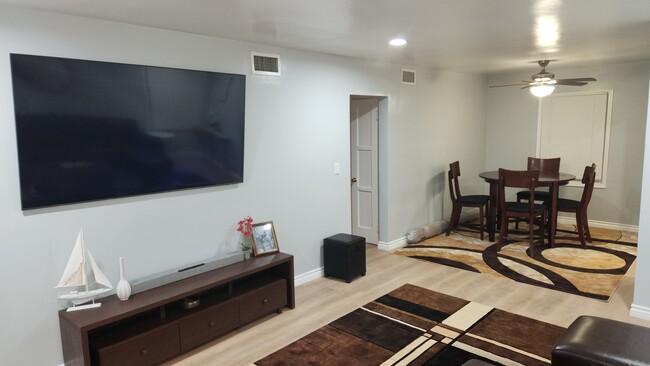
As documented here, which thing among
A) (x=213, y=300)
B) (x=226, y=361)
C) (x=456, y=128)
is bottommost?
(x=226, y=361)

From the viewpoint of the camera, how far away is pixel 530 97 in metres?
6.92

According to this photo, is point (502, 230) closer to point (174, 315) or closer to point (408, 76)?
point (408, 76)

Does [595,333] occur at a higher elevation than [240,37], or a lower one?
lower

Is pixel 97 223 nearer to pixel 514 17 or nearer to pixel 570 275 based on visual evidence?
pixel 514 17

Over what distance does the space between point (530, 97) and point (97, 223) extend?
6381 mm

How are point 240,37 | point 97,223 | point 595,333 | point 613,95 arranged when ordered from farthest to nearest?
point 613,95, point 240,37, point 97,223, point 595,333

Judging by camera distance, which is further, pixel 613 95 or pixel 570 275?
pixel 613 95

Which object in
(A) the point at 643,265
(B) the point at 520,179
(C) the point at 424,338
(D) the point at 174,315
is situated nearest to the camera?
(D) the point at 174,315

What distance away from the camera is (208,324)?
319 cm

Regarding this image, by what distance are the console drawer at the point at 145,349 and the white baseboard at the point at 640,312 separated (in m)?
3.59

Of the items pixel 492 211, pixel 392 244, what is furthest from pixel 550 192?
pixel 392 244

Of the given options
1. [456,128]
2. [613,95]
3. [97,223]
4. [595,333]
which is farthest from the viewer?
[456,128]

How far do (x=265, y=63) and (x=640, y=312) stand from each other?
3770 mm

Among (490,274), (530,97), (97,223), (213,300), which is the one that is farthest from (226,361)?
(530,97)
